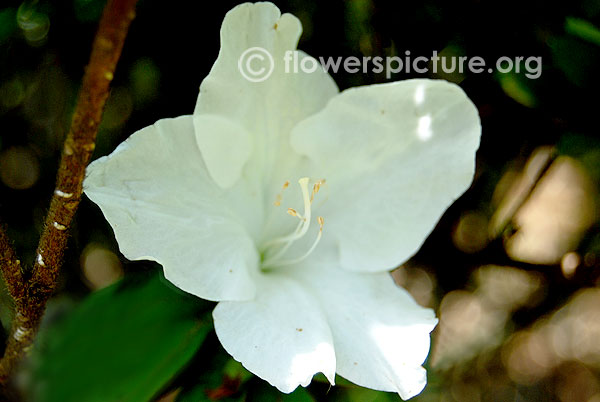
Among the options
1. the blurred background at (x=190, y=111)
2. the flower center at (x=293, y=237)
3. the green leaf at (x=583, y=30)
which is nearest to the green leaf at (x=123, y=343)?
the blurred background at (x=190, y=111)

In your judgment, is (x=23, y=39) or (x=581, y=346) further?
(x=581, y=346)

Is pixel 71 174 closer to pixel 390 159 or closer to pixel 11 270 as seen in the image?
pixel 11 270

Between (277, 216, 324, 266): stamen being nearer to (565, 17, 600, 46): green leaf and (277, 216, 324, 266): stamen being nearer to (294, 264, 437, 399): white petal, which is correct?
(294, 264, 437, 399): white petal

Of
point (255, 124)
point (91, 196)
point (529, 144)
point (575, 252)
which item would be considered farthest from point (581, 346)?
point (91, 196)

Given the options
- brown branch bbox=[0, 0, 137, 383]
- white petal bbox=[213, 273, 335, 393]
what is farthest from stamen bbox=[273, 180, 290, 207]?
brown branch bbox=[0, 0, 137, 383]

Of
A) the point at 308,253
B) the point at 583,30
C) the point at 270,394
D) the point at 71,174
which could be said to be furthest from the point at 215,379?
the point at 583,30

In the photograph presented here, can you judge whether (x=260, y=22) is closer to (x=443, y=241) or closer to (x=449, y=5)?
(x=449, y=5)
